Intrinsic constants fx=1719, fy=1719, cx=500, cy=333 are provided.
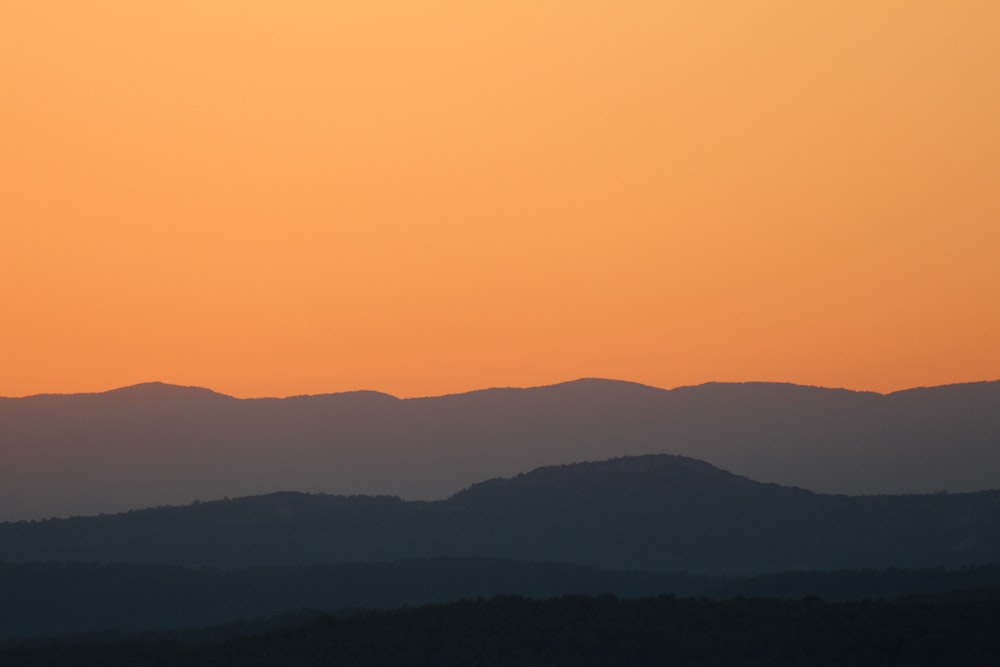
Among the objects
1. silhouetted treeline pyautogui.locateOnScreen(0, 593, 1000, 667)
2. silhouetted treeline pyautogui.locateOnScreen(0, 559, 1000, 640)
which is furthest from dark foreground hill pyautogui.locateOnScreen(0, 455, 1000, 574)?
silhouetted treeline pyautogui.locateOnScreen(0, 593, 1000, 667)

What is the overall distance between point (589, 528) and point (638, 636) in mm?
102956

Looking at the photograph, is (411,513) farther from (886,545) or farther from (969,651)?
(969,651)

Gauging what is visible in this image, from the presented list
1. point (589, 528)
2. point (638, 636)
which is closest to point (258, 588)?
point (589, 528)

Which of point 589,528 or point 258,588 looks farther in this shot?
point 589,528

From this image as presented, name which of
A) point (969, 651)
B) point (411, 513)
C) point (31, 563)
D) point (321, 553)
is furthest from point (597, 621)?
point (411, 513)

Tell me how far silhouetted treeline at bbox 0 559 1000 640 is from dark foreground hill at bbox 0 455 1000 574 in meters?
21.5

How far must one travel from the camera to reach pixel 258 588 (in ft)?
416

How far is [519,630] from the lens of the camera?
67750 mm

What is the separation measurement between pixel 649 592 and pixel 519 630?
56.9 m

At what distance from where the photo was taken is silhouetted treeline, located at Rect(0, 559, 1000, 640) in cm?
11944

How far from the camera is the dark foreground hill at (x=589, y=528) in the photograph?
156 metres

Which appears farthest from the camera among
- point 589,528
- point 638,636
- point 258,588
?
point 589,528

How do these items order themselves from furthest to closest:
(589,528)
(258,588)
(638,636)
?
(589,528), (258,588), (638,636)

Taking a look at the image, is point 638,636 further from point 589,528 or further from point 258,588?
point 589,528
